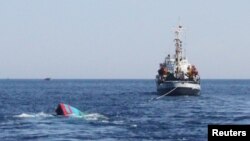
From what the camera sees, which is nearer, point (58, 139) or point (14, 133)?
point (58, 139)

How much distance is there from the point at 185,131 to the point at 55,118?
19.1 meters

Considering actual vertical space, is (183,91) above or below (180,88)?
below

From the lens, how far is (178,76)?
138 meters

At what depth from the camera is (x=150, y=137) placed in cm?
5303

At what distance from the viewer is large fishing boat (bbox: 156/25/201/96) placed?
13100cm

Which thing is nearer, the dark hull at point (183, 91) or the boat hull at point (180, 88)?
the boat hull at point (180, 88)

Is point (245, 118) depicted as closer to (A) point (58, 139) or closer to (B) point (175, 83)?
(A) point (58, 139)

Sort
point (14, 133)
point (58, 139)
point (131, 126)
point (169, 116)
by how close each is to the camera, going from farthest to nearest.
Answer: point (169, 116)
point (131, 126)
point (14, 133)
point (58, 139)

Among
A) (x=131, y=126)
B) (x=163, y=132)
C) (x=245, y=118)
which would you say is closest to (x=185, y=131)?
(x=163, y=132)

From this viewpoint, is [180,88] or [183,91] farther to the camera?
[183,91]

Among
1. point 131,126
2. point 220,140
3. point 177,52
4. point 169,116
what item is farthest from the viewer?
point 177,52

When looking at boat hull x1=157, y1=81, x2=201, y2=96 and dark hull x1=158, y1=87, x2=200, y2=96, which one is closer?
boat hull x1=157, y1=81, x2=201, y2=96

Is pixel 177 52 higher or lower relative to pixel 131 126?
higher

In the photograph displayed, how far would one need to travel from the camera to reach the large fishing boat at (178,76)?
13100 centimetres
